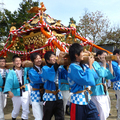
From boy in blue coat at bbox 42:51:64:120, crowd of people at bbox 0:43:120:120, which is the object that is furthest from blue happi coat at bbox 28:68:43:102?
boy in blue coat at bbox 42:51:64:120

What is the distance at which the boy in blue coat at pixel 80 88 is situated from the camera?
1672mm

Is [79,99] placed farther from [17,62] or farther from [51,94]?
[17,62]

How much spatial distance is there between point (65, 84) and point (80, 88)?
1994 millimetres

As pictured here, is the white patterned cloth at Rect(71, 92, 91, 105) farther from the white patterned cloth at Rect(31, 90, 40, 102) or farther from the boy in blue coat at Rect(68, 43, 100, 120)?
the white patterned cloth at Rect(31, 90, 40, 102)

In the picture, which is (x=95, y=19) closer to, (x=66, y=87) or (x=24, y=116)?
(x=66, y=87)

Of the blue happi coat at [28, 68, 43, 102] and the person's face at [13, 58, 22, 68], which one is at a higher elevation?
the person's face at [13, 58, 22, 68]

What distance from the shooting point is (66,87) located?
3.70 m

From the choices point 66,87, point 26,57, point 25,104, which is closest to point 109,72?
point 66,87

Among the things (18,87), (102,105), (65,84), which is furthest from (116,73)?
(18,87)

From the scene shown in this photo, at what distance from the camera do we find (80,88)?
1.75 meters

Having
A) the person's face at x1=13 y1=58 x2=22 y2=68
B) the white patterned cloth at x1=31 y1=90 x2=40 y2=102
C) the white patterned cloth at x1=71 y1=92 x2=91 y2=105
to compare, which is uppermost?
the person's face at x1=13 y1=58 x2=22 y2=68

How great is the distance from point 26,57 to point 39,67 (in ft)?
11.5

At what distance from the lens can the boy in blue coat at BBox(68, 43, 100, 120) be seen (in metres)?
1.67

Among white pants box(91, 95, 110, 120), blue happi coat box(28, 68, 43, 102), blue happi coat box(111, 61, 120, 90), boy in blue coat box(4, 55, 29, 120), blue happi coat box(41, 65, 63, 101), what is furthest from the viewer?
boy in blue coat box(4, 55, 29, 120)
